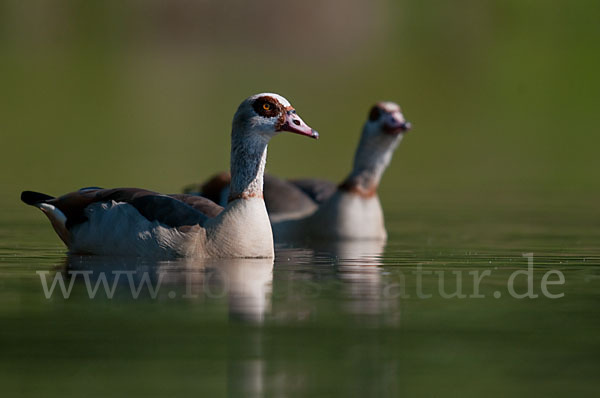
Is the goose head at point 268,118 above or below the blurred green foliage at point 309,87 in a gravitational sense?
below

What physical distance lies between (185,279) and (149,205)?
5.14 ft

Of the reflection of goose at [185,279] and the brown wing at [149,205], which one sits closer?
the reflection of goose at [185,279]

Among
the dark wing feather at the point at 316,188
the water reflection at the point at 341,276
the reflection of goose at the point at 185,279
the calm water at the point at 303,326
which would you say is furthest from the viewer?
the dark wing feather at the point at 316,188

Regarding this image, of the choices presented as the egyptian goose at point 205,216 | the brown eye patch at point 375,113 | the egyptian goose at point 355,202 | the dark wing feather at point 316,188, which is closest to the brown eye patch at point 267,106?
the egyptian goose at point 205,216

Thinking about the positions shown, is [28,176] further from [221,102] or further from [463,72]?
[463,72]

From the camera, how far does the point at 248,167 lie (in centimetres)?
1294

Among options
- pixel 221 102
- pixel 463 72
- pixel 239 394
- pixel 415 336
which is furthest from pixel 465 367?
pixel 463 72

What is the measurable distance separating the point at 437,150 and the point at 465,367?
26.6 meters

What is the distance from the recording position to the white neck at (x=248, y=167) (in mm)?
12844

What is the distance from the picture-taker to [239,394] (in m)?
7.32

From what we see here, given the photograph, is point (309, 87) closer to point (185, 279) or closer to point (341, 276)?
point (341, 276)

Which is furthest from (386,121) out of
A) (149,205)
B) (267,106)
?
(149,205)

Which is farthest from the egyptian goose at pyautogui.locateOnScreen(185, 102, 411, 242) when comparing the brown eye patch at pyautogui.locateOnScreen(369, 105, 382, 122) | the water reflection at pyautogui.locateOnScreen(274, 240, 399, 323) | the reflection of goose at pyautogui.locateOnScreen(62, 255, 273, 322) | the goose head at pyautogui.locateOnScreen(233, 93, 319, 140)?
the reflection of goose at pyautogui.locateOnScreen(62, 255, 273, 322)

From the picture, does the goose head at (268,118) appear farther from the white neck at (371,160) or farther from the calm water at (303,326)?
the white neck at (371,160)
